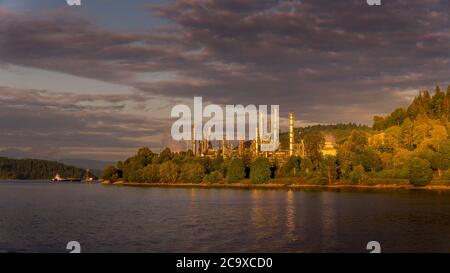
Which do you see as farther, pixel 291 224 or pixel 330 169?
pixel 330 169

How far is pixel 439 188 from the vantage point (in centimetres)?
17262

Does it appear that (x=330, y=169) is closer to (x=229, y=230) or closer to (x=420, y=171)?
(x=420, y=171)

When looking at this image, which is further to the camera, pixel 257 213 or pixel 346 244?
pixel 257 213

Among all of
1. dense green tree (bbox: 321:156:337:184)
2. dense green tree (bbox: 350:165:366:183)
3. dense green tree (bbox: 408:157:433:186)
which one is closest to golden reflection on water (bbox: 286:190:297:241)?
dense green tree (bbox: 408:157:433:186)

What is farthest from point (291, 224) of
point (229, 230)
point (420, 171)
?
point (420, 171)

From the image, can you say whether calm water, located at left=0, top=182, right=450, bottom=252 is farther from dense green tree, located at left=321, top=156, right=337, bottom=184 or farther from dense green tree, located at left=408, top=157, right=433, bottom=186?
dense green tree, located at left=321, top=156, right=337, bottom=184

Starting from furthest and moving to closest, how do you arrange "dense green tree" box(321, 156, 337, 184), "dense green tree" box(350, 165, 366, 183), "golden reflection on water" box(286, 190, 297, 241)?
"dense green tree" box(321, 156, 337, 184)
"dense green tree" box(350, 165, 366, 183)
"golden reflection on water" box(286, 190, 297, 241)

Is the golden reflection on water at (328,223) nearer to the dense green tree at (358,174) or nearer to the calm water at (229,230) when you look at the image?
the calm water at (229,230)

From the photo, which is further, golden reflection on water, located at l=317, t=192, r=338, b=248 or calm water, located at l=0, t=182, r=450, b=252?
golden reflection on water, located at l=317, t=192, r=338, b=248
